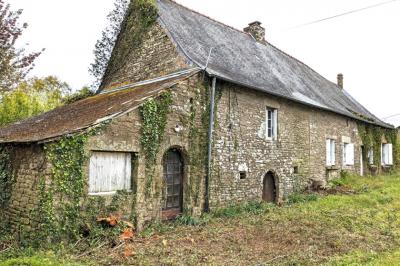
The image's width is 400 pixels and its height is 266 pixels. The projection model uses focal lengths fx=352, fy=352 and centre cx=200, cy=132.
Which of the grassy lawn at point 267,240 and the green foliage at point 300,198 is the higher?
the green foliage at point 300,198

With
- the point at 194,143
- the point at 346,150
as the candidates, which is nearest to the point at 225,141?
the point at 194,143

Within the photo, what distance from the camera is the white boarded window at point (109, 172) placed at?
799cm

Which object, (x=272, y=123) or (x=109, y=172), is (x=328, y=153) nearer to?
(x=272, y=123)

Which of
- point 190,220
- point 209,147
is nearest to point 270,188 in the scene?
point 209,147

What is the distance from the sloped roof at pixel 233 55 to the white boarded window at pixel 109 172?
3660 millimetres

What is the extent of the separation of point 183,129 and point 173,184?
156 cm

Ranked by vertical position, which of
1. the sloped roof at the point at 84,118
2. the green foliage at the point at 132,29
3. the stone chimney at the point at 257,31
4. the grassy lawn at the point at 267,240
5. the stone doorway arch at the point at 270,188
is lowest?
the grassy lawn at the point at 267,240

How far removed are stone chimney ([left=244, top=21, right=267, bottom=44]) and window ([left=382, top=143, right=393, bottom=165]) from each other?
12920 mm

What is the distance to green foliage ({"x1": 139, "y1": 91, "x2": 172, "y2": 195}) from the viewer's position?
875 cm

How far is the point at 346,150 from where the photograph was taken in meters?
19.1

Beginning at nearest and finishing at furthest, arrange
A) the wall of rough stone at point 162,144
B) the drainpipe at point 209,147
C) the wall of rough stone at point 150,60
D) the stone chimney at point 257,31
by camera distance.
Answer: the wall of rough stone at point 162,144, the drainpipe at point 209,147, the wall of rough stone at point 150,60, the stone chimney at point 257,31

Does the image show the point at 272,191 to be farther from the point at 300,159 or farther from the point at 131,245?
the point at 131,245

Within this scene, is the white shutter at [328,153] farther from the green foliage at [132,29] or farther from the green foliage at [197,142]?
the green foliage at [132,29]

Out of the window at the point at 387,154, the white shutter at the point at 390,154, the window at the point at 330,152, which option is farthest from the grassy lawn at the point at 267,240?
the white shutter at the point at 390,154
